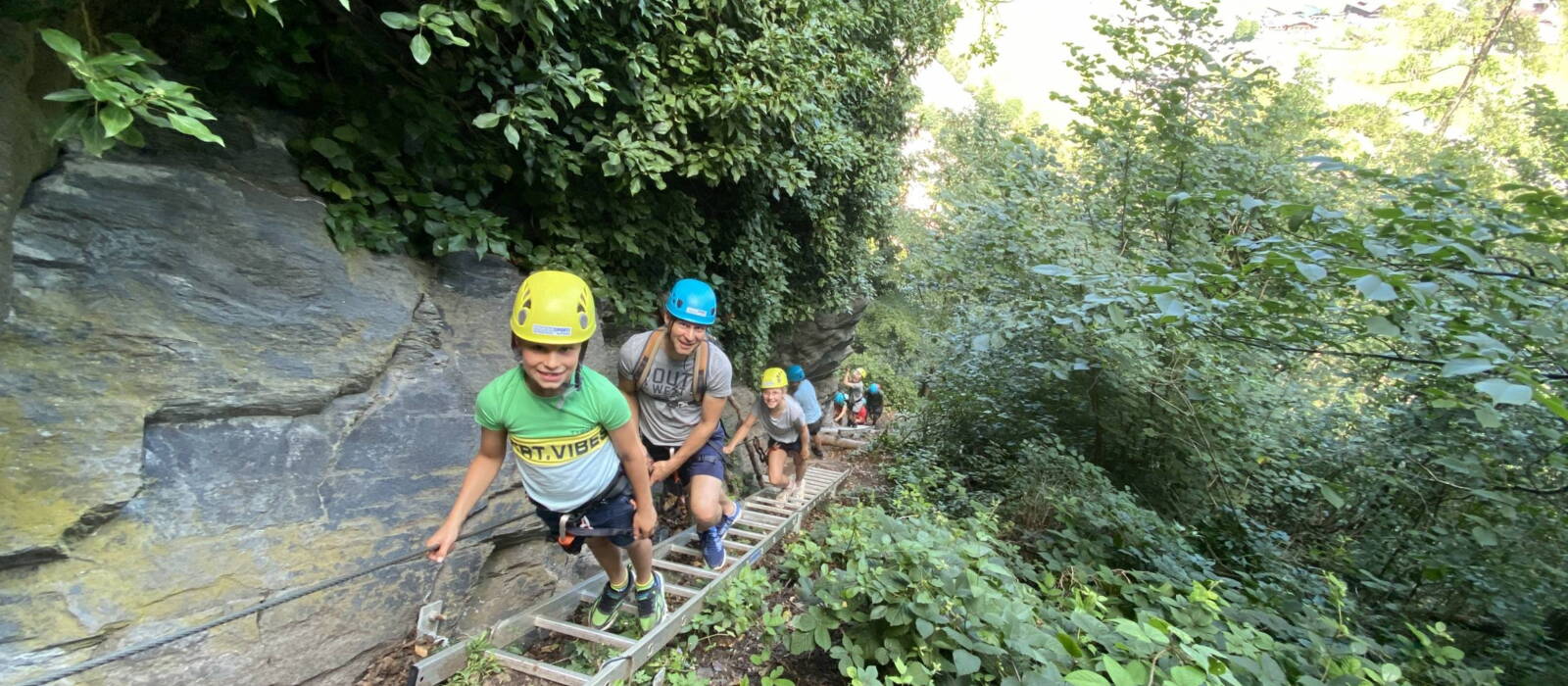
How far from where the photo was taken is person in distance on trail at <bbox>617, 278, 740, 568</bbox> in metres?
3.43

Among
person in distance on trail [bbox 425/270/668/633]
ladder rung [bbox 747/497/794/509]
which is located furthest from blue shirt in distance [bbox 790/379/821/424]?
person in distance on trail [bbox 425/270/668/633]

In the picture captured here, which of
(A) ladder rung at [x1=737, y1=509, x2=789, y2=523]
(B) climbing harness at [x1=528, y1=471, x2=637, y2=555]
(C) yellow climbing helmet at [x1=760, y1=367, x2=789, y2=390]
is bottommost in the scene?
(A) ladder rung at [x1=737, y1=509, x2=789, y2=523]

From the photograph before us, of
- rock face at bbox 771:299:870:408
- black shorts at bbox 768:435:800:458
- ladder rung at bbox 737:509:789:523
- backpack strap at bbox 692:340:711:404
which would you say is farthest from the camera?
rock face at bbox 771:299:870:408

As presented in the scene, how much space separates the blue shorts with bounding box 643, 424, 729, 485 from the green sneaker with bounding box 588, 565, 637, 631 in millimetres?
828

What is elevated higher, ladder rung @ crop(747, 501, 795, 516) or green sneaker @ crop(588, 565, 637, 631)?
green sneaker @ crop(588, 565, 637, 631)

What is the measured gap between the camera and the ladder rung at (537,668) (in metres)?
2.65

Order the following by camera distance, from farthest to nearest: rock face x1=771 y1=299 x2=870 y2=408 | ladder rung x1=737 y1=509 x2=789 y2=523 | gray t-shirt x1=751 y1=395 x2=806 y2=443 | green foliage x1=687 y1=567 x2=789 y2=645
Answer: rock face x1=771 y1=299 x2=870 y2=408 → gray t-shirt x1=751 y1=395 x2=806 y2=443 → ladder rung x1=737 y1=509 x2=789 y2=523 → green foliage x1=687 y1=567 x2=789 y2=645

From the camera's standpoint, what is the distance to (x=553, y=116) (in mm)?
3398

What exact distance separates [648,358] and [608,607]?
150cm

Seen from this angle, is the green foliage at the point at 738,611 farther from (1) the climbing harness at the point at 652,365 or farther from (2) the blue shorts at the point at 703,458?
(1) the climbing harness at the point at 652,365

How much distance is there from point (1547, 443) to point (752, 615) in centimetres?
615

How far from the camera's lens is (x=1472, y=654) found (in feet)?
14.3

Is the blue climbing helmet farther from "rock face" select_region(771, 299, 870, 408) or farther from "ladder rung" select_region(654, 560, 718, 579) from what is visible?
"rock face" select_region(771, 299, 870, 408)

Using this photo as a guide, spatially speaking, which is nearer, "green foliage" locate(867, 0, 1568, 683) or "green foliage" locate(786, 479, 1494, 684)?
"green foliage" locate(786, 479, 1494, 684)
